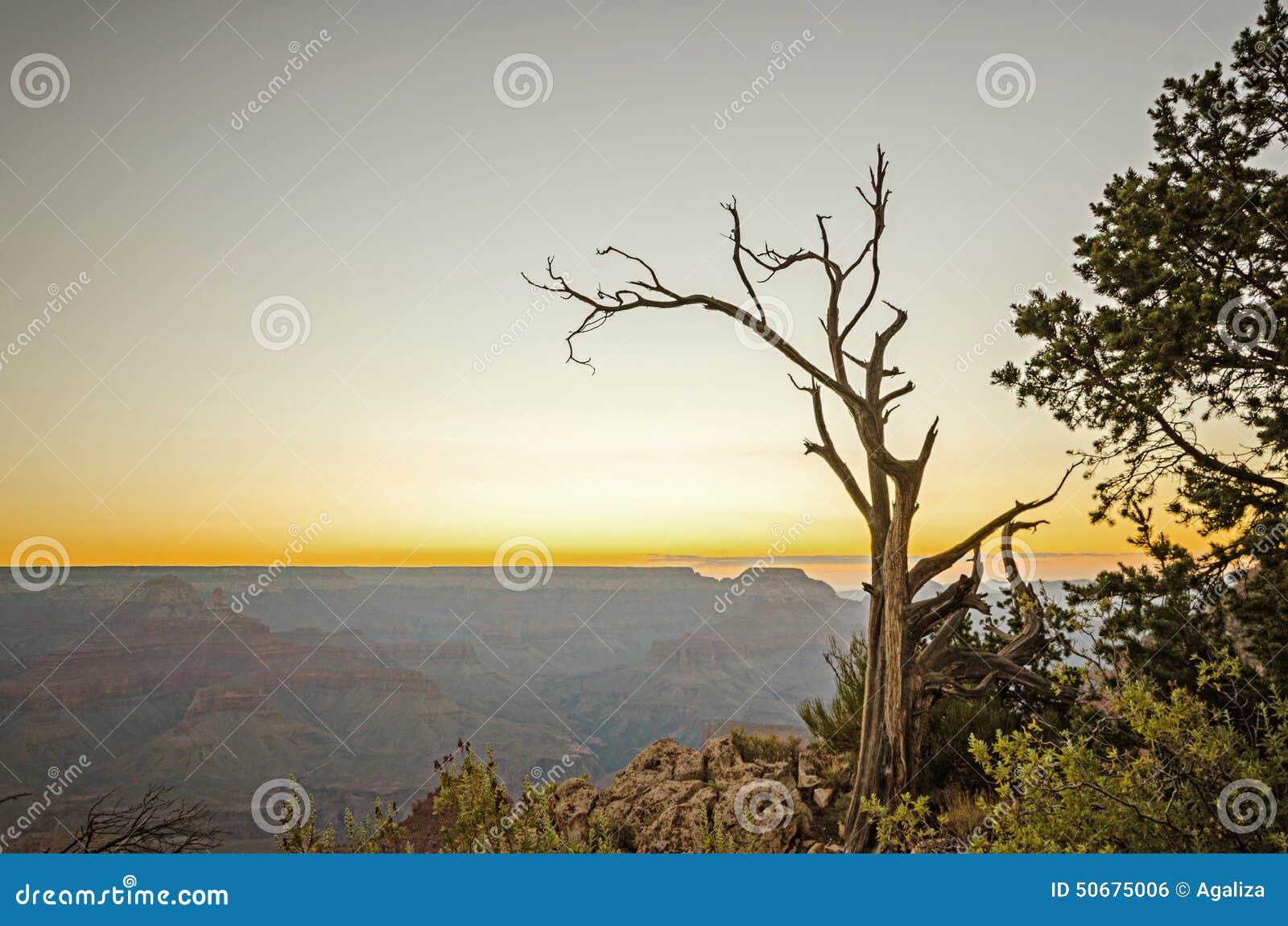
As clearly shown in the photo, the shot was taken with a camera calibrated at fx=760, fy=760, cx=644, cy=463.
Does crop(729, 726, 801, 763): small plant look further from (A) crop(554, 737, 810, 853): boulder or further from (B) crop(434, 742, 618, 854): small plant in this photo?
(B) crop(434, 742, 618, 854): small plant

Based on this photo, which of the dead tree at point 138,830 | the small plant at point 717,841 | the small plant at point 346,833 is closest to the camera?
the dead tree at point 138,830

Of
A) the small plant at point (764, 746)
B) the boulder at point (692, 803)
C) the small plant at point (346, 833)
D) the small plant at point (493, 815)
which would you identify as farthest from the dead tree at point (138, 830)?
the small plant at point (764, 746)

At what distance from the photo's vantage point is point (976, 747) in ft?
12.4

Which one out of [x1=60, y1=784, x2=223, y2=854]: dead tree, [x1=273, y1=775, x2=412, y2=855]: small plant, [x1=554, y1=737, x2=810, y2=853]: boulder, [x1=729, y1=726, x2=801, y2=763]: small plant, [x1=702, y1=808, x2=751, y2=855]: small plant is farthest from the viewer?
[x1=729, y1=726, x2=801, y2=763]: small plant

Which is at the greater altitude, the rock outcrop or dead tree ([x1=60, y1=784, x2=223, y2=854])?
dead tree ([x1=60, y1=784, x2=223, y2=854])

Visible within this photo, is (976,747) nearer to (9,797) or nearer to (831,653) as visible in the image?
(9,797)

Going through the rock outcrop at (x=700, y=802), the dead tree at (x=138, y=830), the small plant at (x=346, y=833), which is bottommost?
the rock outcrop at (x=700, y=802)

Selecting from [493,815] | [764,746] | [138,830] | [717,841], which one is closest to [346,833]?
[493,815]

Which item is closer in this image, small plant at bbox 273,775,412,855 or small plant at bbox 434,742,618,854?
small plant at bbox 434,742,618,854

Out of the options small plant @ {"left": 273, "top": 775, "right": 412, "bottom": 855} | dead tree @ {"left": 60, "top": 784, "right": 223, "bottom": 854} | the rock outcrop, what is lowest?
Result: the rock outcrop

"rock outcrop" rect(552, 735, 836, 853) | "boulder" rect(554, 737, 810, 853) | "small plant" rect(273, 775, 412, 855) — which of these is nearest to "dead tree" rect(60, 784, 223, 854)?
"small plant" rect(273, 775, 412, 855)

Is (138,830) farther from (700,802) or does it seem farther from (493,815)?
(700,802)

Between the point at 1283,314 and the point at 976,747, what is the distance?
5363 millimetres

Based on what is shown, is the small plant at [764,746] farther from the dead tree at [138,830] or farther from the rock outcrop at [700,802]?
the dead tree at [138,830]
